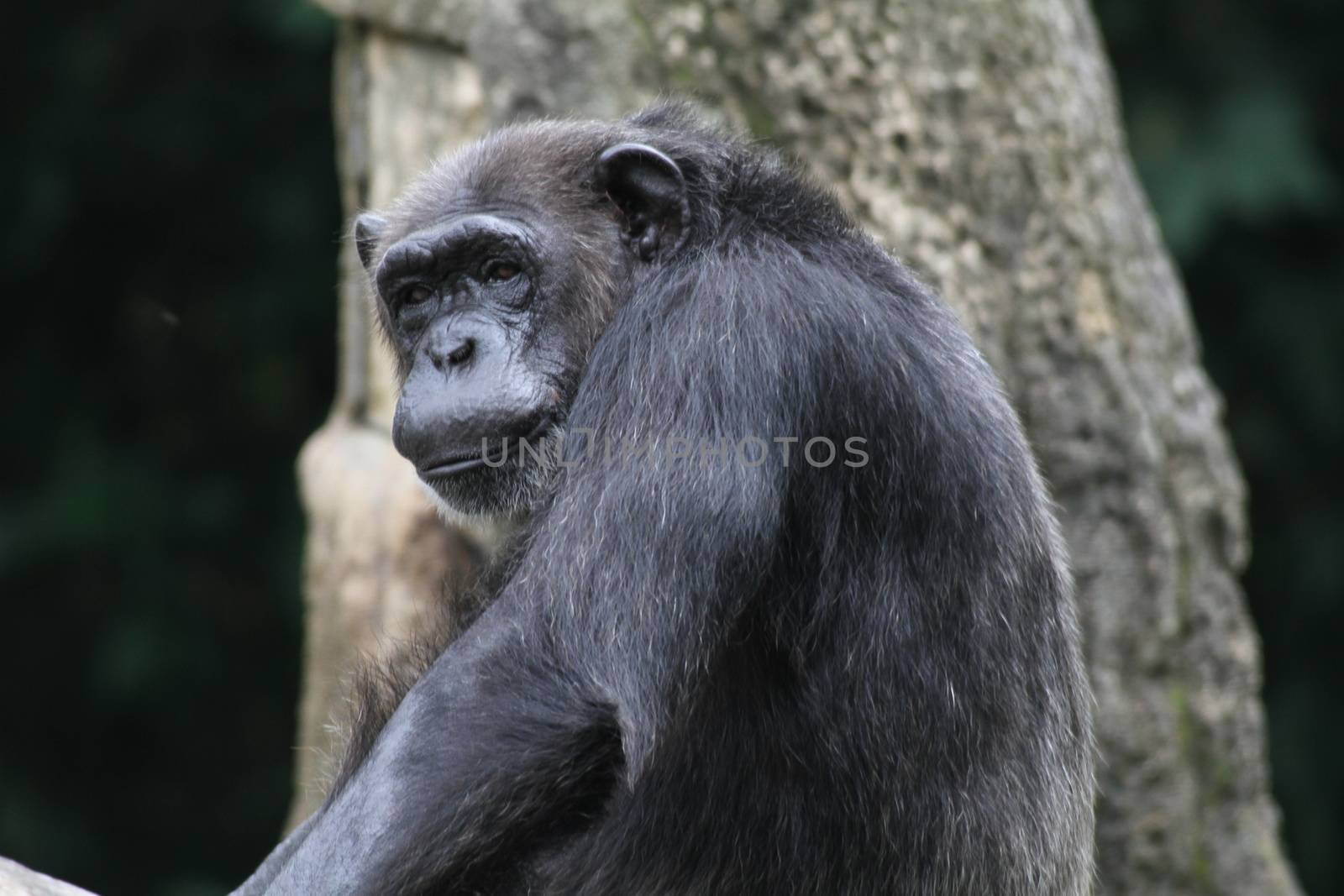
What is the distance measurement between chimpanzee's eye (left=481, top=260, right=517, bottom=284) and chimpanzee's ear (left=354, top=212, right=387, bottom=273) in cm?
47

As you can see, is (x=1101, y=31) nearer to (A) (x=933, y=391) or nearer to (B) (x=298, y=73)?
(B) (x=298, y=73)

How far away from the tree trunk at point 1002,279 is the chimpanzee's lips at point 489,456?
126cm

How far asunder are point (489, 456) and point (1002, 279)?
1851 mm

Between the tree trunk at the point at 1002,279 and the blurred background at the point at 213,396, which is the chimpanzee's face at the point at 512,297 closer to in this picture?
the tree trunk at the point at 1002,279

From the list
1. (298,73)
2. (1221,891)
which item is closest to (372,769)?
(1221,891)

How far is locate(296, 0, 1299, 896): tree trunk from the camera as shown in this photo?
13.2 ft

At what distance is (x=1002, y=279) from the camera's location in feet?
13.8

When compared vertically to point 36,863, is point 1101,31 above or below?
above

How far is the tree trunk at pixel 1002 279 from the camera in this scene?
403 cm

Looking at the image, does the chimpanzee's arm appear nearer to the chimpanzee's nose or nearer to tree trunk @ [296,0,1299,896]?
the chimpanzee's nose

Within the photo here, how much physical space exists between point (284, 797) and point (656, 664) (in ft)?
17.2

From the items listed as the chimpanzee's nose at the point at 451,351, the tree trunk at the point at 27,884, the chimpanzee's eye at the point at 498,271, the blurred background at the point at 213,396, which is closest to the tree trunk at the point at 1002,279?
the chimpanzee's eye at the point at 498,271

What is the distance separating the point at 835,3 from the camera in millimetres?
4062

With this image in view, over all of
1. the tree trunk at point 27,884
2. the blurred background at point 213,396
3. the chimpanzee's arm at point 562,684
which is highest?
the chimpanzee's arm at point 562,684
